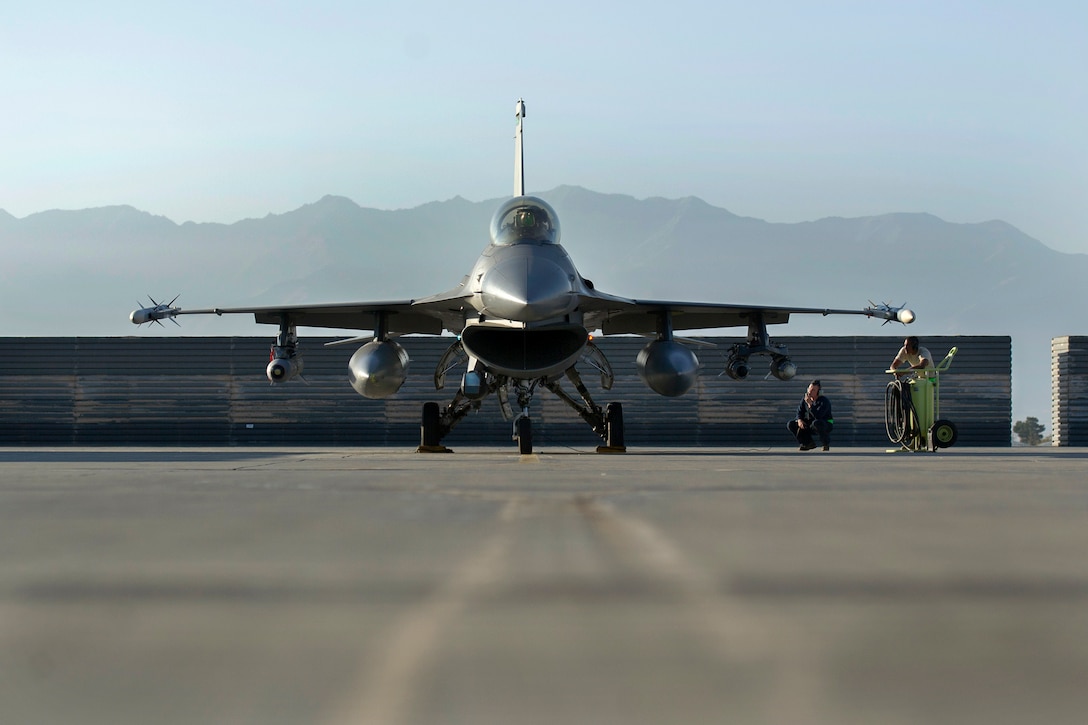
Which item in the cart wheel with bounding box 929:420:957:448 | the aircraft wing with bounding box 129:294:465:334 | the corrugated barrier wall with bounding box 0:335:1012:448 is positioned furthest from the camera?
the corrugated barrier wall with bounding box 0:335:1012:448

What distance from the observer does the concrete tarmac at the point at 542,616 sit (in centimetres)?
172

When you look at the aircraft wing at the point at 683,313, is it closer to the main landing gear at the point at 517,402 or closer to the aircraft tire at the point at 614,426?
the main landing gear at the point at 517,402

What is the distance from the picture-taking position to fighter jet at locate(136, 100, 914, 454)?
14609 millimetres

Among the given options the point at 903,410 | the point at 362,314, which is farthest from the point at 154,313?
the point at 903,410

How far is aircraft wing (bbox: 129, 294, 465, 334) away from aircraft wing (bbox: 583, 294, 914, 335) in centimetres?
233

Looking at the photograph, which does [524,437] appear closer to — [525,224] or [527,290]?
[527,290]

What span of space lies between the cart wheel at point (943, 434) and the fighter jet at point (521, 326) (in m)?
2.64

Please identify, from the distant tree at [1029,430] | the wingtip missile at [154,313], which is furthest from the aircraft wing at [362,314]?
the distant tree at [1029,430]

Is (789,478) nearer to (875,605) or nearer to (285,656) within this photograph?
(875,605)

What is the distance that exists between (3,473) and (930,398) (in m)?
12.3

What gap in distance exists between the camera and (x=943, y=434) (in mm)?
16203

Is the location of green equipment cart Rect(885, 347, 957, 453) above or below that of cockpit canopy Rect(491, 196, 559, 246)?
below

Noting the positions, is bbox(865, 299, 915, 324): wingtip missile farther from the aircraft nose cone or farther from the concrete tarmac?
the concrete tarmac

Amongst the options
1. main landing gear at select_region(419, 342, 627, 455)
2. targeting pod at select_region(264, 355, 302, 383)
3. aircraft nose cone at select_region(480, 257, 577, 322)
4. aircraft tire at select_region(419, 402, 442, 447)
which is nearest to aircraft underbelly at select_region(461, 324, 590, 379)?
main landing gear at select_region(419, 342, 627, 455)
